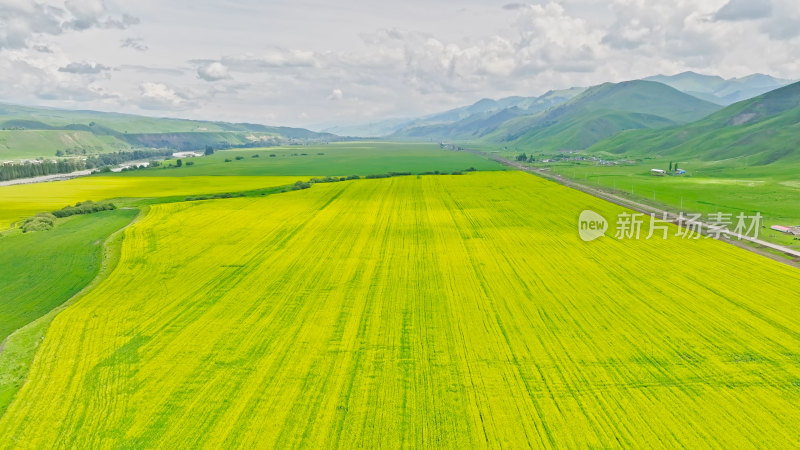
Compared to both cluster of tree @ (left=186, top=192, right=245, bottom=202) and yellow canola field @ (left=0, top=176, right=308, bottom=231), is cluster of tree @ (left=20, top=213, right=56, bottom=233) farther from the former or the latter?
cluster of tree @ (left=186, top=192, right=245, bottom=202)

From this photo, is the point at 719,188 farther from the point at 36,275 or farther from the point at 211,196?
the point at 36,275

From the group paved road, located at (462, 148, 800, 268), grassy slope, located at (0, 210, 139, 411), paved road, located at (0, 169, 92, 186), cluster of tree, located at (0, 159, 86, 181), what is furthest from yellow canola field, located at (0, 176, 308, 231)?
paved road, located at (462, 148, 800, 268)

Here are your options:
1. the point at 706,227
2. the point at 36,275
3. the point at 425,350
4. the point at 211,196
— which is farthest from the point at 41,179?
the point at 706,227

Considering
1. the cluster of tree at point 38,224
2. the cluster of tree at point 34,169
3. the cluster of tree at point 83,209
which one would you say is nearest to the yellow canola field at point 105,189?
the cluster of tree at point 83,209

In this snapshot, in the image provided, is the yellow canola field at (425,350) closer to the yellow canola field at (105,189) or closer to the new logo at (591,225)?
the new logo at (591,225)

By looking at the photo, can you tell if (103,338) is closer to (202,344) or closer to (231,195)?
(202,344)

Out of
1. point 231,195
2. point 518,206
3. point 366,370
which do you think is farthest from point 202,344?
point 231,195
